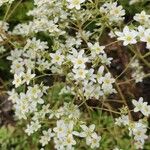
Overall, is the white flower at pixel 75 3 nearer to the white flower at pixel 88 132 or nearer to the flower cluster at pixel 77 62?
the flower cluster at pixel 77 62

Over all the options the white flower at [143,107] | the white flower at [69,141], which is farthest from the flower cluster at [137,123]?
the white flower at [69,141]

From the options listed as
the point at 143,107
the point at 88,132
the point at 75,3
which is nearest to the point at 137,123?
the point at 143,107

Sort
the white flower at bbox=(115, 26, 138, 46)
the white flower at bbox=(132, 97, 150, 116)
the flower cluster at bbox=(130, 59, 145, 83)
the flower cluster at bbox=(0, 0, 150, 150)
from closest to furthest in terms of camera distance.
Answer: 1. the white flower at bbox=(115, 26, 138, 46)
2. the flower cluster at bbox=(0, 0, 150, 150)
3. the white flower at bbox=(132, 97, 150, 116)
4. the flower cluster at bbox=(130, 59, 145, 83)

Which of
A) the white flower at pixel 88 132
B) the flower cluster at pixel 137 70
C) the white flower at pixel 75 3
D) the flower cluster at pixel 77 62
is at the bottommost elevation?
the flower cluster at pixel 137 70

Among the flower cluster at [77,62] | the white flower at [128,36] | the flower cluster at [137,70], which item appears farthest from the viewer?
the flower cluster at [137,70]

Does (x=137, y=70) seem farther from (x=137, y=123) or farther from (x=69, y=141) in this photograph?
(x=69, y=141)

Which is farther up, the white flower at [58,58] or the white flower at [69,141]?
the white flower at [58,58]

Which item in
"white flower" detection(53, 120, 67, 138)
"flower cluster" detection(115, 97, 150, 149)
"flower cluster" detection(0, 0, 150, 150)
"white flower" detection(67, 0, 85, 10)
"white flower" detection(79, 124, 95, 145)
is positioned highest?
"white flower" detection(67, 0, 85, 10)

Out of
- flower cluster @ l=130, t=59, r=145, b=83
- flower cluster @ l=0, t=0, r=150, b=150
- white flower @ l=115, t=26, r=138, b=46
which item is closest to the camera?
white flower @ l=115, t=26, r=138, b=46

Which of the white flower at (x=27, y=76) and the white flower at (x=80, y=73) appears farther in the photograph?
the white flower at (x=27, y=76)

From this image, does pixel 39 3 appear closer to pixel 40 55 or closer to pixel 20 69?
pixel 40 55

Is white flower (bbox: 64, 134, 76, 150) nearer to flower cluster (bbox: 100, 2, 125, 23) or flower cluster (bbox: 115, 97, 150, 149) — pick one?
flower cluster (bbox: 115, 97, 150, 149)

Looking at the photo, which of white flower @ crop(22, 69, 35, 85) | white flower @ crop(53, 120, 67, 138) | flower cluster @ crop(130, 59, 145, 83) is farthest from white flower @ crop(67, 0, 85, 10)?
flower cluster @ crop(130, 59, 145, 83)

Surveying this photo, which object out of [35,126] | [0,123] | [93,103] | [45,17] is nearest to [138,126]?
[35,126]
